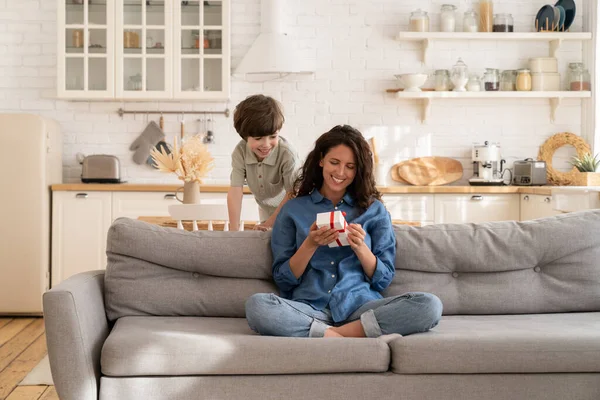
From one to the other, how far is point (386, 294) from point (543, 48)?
12.6ft

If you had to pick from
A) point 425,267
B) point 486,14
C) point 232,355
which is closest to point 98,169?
point 486,14

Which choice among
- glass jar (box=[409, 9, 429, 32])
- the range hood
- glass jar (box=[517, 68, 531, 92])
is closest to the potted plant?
glass jar (box=[517, 68, 531, 92])

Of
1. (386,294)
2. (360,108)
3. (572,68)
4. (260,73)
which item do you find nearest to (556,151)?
(572,68)

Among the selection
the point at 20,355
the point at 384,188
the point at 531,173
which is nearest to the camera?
the point at 20,355

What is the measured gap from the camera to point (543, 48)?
6.04 metres

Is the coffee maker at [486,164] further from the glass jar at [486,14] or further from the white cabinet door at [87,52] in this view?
the white cabinet door at [87,52]

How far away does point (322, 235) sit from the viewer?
258cm

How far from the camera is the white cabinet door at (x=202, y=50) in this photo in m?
5.77

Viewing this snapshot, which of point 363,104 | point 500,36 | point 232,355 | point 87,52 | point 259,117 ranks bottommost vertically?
point 232,355

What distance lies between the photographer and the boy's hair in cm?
324

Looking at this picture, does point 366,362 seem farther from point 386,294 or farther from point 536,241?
point 536,241

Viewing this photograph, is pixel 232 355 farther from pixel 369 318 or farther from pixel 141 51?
pixel 141 51

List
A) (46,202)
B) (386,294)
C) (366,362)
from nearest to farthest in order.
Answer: (366,362) < (386,294) < (46,202)

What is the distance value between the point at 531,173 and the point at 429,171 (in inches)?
29.7
